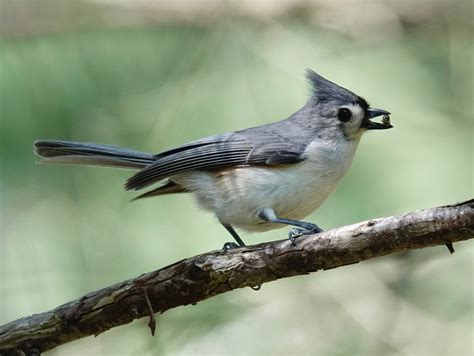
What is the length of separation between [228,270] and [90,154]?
935 mm

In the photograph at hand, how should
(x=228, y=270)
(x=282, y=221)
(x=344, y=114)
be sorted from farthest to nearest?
(x=344, y=114) < (x=282, y=221) < (x=228, y=270)

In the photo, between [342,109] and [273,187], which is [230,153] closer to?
[273,187]

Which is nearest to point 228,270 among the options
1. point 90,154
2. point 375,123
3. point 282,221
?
point 282,221

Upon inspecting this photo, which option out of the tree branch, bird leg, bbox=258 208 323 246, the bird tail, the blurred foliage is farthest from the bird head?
the tree branch

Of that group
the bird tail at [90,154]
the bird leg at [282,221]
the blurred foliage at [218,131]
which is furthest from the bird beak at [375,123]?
the bird tail at [90,154]

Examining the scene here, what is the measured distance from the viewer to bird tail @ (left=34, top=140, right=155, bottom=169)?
2840 millimetres

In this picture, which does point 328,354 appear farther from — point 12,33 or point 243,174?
point 12,33

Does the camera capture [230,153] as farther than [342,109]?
No

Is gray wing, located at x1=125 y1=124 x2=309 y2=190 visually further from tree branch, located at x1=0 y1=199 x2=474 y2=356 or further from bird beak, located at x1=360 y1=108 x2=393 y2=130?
tree branch, located at x1=0 y1=199 x2=474 y2=356

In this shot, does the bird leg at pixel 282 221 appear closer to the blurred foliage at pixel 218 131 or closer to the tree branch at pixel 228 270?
the blurred foliage at pixel 218 131

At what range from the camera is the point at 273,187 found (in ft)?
9.38

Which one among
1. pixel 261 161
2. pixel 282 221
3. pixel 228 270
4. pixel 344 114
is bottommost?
pixel 228 270

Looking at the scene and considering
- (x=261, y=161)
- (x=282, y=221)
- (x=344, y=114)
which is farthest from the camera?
(x=344, y=114)

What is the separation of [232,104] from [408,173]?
80 cm
